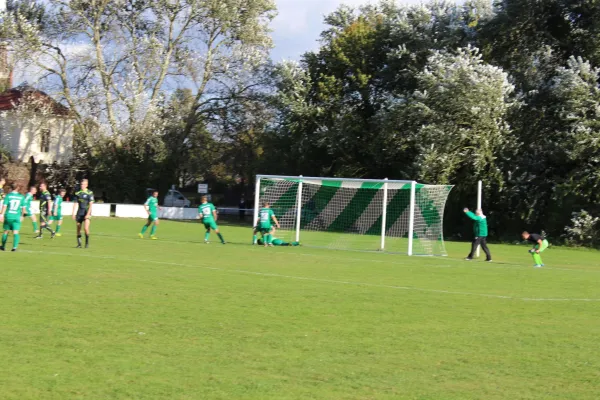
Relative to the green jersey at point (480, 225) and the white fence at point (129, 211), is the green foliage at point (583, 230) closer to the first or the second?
the green jersey at point (480, 225)

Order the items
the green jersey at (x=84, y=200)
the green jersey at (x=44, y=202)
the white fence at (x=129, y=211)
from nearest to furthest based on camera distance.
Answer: the green jersey at (x=84, y=200)
the green jersey at (x=44, y=202)
the white fence at (x=129, y=211)

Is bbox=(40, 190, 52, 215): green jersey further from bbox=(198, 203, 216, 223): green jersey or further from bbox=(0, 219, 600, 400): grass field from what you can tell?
bbox=(0, 219, 600, 400): grass field

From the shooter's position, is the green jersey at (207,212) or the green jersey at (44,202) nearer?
the green jersey at (207,212)

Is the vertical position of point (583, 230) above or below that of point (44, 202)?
below

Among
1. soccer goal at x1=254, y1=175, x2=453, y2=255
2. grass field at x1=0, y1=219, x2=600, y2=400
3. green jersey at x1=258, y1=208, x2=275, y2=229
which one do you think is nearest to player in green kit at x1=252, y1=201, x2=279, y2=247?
green jersey at x1=258, y1=208, x2=275, y2=229

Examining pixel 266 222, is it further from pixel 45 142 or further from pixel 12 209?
pixel 45 142

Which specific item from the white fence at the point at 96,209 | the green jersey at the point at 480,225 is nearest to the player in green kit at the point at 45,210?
the green jersey at the point at 480,225

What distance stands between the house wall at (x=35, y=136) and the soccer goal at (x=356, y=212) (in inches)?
953

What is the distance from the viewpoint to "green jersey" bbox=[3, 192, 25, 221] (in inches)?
829

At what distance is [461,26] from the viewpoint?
152 ft

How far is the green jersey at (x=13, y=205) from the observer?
21.1m

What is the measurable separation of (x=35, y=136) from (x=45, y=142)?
261cm

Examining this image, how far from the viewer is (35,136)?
57219 mm

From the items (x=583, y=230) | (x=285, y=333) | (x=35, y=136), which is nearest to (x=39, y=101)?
(x=35, y=136)
